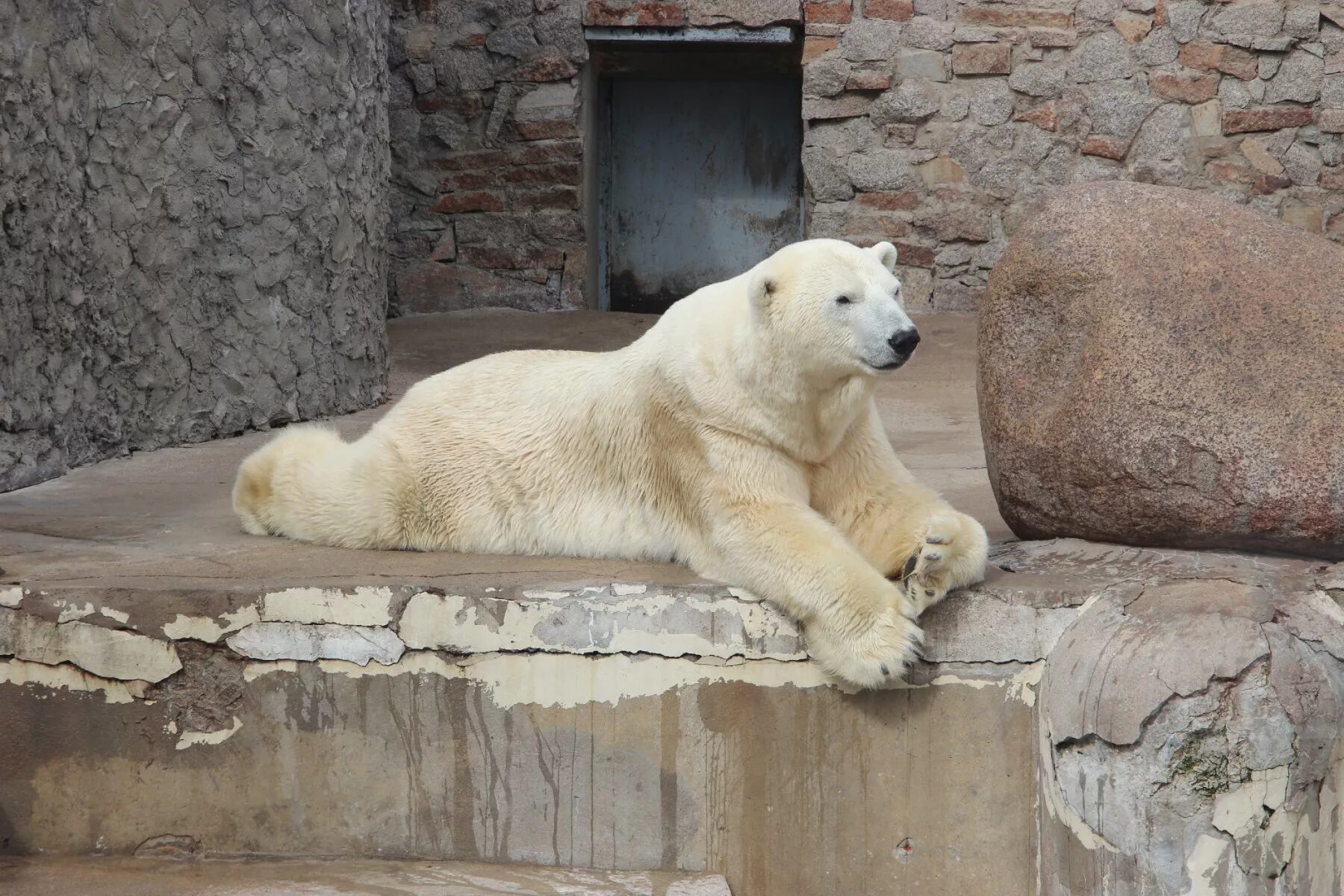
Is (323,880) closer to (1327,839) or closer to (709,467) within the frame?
(709,467)

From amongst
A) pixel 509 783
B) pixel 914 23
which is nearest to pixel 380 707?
pixel 509 783

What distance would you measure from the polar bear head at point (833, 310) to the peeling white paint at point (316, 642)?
3.26 feet

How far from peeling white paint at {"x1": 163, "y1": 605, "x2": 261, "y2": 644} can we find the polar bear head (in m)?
1.18

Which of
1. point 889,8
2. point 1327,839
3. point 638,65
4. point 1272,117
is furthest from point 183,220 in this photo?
point 1272,117

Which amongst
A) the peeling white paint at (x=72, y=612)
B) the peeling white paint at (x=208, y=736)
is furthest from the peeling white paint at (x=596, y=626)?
the peeling white paint at (x=72, y=612)

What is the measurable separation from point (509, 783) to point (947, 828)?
2.96 feet

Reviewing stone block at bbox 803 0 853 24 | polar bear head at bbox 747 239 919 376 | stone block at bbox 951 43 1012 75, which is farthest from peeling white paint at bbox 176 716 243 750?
stone block at bbox 951 43 1012 75

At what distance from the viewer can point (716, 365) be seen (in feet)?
9.32

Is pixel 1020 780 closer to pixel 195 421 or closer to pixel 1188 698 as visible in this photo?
pixel 1188 698

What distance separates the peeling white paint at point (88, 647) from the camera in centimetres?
284

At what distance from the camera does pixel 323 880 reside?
279 cm

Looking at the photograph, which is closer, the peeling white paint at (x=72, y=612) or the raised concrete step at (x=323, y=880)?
the raised concrete step at (x=323, y=880)

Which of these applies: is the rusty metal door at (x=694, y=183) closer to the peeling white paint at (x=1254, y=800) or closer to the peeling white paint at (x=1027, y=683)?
the peeling white paint at (x=1027, y=683)

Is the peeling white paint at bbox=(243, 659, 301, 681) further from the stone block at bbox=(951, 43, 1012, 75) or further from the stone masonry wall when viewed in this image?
the stone block at bbox=(951, 43, 1012, 75)
